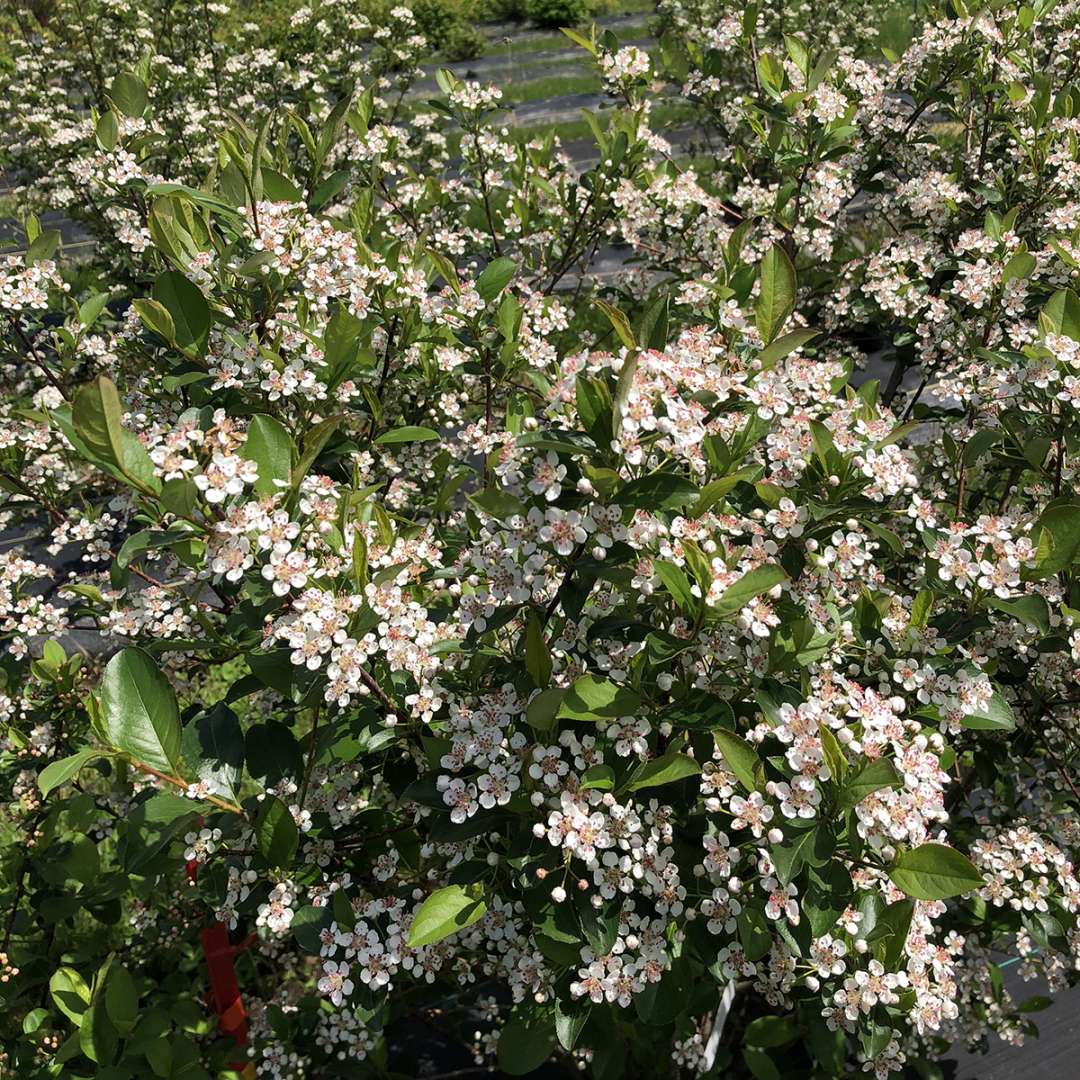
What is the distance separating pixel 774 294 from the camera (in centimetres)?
161

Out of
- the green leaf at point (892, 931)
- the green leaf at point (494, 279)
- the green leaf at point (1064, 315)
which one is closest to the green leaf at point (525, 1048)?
the green leaf at point (892, 931)

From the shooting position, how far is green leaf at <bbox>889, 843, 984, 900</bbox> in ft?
4.36

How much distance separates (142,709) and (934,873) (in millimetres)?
1262

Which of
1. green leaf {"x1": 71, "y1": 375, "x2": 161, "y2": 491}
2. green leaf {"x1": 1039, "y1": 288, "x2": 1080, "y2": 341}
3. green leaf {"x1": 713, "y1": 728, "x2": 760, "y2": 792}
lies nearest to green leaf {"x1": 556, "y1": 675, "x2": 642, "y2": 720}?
green leaf {"x1": 713, "y1": 728, "x2": 760, "y2": 792}

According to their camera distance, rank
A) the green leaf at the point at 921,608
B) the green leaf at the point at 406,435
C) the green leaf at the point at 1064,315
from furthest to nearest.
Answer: the green leaf at the point at 406,435
the green leaf at the point at 1064,315
the green leaf at the point at 921,608

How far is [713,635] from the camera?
149cm

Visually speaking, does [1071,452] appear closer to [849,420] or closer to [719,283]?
[849,420]

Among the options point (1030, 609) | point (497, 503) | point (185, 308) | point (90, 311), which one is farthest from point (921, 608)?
Answer: point (90, 311)

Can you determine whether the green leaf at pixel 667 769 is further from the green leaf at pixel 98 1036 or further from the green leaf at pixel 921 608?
the green leaf at pixel 98 1036

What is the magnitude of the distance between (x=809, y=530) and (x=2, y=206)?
33.1 feet

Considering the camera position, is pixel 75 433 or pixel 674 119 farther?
pixel 674 119

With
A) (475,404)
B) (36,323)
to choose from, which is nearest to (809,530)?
(475,404)

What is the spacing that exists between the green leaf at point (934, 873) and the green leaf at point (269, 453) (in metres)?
1.11

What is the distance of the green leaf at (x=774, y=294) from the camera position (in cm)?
161
